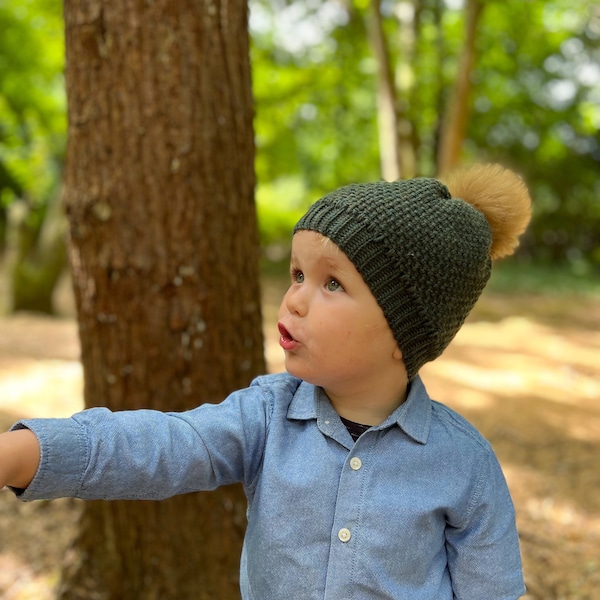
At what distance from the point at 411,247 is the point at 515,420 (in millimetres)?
3842

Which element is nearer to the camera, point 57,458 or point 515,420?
point 57,458

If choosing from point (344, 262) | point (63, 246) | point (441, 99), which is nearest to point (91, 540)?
point (344, 262)

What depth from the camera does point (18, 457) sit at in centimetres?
125

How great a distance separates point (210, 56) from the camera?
226 cm

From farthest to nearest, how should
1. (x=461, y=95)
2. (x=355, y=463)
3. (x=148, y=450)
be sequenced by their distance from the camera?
(x=461, y=95)
(x=355, y=463)
(x=148, y=450)

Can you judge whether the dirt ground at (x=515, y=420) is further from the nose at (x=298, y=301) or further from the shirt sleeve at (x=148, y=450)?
the nose at (x=298, y=301)

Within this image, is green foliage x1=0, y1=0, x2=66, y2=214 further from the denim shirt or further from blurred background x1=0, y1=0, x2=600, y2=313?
the denim shirt

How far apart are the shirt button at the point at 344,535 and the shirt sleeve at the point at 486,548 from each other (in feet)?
0.80

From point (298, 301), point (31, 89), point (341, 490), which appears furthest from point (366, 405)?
point (31, 89)

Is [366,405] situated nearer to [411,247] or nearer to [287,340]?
[287,340]

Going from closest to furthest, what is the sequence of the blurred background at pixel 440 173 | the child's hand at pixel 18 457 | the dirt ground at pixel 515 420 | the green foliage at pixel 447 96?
the child's hand at pixel 18 457 < the dirt ground at pixel 515 420 < the blurred background at pixel 440 173 < the green foliage at pixel 447 96

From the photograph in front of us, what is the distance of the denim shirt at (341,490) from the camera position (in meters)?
1.48

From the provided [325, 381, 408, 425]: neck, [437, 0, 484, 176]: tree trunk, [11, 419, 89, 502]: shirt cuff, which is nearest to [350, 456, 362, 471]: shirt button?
[325, 381, 408, 425]: neck

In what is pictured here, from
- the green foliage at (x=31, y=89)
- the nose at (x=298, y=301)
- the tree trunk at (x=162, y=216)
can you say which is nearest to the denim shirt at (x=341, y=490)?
the nose at (x=298, y=301)
